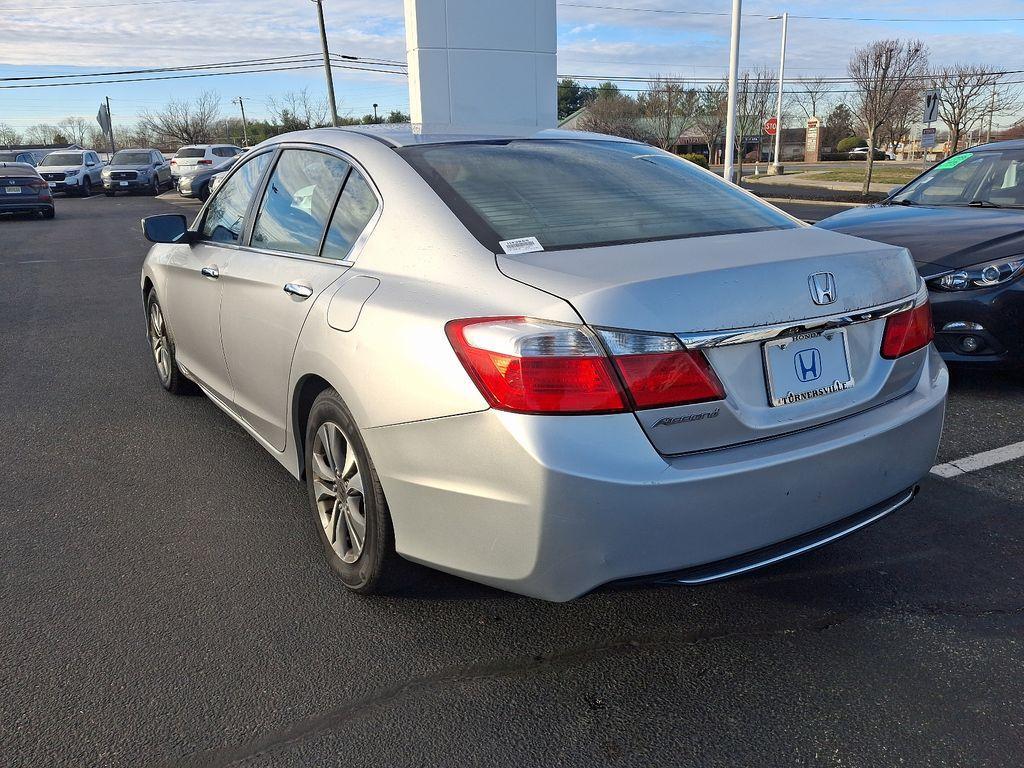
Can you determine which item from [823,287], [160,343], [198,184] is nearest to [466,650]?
[823,287]

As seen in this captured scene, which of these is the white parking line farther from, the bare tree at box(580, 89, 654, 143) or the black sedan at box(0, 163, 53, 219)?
the bare tree at box(580, 89, 654, 143)

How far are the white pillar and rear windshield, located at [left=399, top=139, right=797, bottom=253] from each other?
11695 millimetres

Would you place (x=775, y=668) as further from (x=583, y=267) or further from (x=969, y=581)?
(x=583, y=267)

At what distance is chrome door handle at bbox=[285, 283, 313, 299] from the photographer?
306 centimetres

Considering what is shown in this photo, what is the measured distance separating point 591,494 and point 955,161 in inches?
236

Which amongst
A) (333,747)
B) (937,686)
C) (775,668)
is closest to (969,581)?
(937,686)

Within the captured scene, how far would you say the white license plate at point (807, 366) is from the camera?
2.37 metres

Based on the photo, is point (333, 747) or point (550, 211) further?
point (550, 211)

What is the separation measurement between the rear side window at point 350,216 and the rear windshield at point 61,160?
35.8 metres

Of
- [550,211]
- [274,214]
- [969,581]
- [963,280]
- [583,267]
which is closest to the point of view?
[583,267]

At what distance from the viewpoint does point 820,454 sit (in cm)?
242

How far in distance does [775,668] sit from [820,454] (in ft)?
2.23

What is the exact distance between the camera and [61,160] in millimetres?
33938

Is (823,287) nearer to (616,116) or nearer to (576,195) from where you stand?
(576,195)
